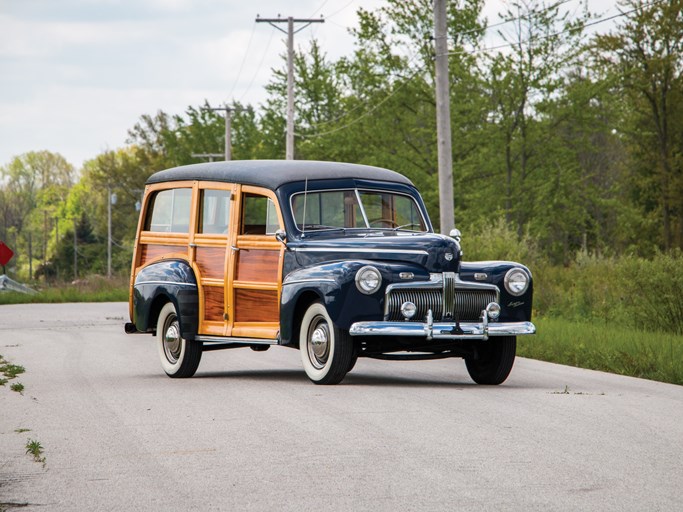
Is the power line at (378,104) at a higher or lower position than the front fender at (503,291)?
higher

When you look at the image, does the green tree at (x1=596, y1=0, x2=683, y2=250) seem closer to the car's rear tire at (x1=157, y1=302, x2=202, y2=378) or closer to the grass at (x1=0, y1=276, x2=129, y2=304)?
the grass at (x1=0, y1=276, x2=129, y2=304)

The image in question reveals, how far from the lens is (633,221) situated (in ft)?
153

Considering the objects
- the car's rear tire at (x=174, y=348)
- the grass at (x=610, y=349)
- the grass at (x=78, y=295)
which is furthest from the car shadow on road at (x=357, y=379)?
the grass at (x=78, y=295)

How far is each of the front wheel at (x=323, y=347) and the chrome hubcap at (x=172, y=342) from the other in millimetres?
2185

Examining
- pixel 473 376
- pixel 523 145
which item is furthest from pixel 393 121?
pixel 473 376

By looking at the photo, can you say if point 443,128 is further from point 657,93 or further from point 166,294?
point 657,93

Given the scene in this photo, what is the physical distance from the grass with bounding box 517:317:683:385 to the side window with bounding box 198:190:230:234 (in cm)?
478

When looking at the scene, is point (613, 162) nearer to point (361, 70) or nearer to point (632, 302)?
point (361, 70)

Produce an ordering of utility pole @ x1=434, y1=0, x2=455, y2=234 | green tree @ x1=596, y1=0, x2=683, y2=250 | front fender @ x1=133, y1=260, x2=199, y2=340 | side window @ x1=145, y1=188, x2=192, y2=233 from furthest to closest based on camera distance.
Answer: green tree @ x1=596, y1=0, x2=683, y2=250
utility pole @ x1=434, y1=0, x2=455, y2=234
side window @ x1=145, y1=188, x2=192, y2=233
front fender @ x1=133, y1=260, x2=199, y2=340

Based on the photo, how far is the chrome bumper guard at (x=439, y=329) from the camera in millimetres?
11477

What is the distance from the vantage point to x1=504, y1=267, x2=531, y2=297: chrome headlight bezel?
1227 centimetres

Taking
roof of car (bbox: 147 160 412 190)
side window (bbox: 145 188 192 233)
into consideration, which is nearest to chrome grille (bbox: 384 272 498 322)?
roof of car (bbox: 147 160 412 190)

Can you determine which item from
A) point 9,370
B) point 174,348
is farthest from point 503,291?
point 9,370

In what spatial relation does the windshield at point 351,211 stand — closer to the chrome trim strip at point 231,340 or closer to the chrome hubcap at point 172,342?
the chrome trim strip at point 231,340
